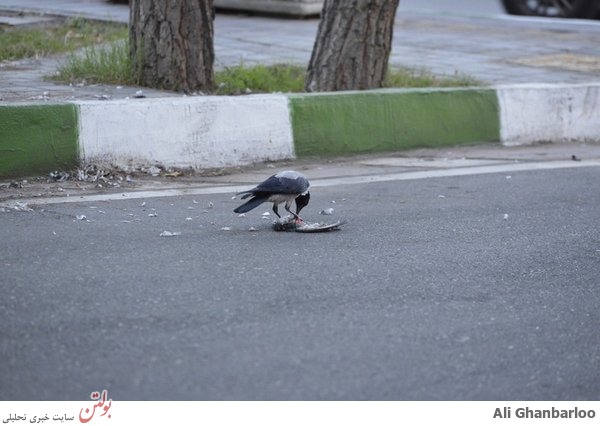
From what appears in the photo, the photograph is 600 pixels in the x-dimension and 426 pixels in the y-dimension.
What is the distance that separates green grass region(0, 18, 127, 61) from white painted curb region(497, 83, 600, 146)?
3.91 m

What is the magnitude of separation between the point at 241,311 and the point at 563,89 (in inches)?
215

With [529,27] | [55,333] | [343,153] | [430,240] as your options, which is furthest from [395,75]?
[55,333]

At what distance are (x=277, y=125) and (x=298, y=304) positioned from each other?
11.1 feet

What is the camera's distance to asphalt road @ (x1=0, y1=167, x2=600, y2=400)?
3.66 metres

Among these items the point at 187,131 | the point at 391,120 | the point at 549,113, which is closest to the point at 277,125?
the point at 187,131

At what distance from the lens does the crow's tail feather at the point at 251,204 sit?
5254mm

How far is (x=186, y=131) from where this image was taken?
7.22 m

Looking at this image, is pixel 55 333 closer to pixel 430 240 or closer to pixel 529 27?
pixel 430 240

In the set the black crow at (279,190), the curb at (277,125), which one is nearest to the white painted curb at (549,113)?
the curb at (277,125)

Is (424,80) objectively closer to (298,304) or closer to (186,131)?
(186,131)

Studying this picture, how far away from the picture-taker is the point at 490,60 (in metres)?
11.3

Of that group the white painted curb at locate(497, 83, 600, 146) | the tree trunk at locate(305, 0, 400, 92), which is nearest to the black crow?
the tree trunk at locate(305, 0, 400, 92)

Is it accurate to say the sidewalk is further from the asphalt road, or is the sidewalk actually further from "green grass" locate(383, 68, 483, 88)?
the asphalt road
